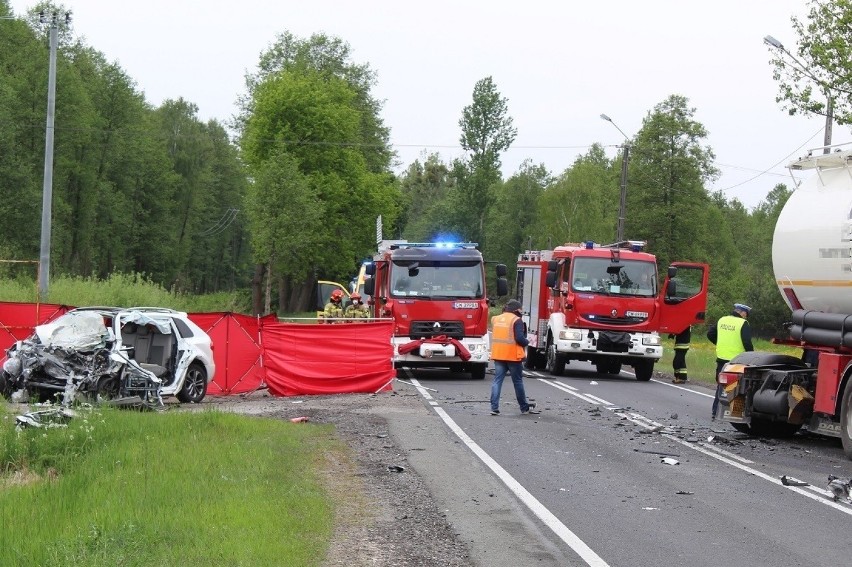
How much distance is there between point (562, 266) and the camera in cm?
2919

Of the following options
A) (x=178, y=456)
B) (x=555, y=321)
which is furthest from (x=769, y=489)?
(x=555, y=321)

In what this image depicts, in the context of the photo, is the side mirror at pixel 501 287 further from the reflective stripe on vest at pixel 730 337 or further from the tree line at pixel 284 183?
the tree line at pixel 284 183

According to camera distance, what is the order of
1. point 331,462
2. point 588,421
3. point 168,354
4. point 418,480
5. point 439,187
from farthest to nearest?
1. point 439,187
2. point 168,354
3. point 588,421
4. point 331,462
5. point 418,480

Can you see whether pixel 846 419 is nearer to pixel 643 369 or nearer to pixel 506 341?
pixel 506 341

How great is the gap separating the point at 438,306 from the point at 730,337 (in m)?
7.90

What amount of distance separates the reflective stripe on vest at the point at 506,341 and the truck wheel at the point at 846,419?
535 centimetres

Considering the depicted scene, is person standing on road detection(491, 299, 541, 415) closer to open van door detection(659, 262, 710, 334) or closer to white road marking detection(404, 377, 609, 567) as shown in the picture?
white road marking detection(404, 377, 609, 567)

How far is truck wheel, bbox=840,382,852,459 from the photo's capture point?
49.0ft

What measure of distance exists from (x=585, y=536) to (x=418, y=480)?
10.00ft

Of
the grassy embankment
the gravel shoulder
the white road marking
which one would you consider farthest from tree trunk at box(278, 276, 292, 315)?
the white road marking

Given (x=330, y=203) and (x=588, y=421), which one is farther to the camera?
(x=330, y=203)

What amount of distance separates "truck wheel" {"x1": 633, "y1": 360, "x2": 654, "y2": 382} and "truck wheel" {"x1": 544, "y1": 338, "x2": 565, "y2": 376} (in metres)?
1.79

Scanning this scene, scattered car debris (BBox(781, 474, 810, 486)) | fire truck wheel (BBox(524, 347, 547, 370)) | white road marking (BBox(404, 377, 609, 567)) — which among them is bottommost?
white road marking (BBox(404, 377, 609, 567))

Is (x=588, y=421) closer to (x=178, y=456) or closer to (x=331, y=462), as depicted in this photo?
(x=331, y=462)
